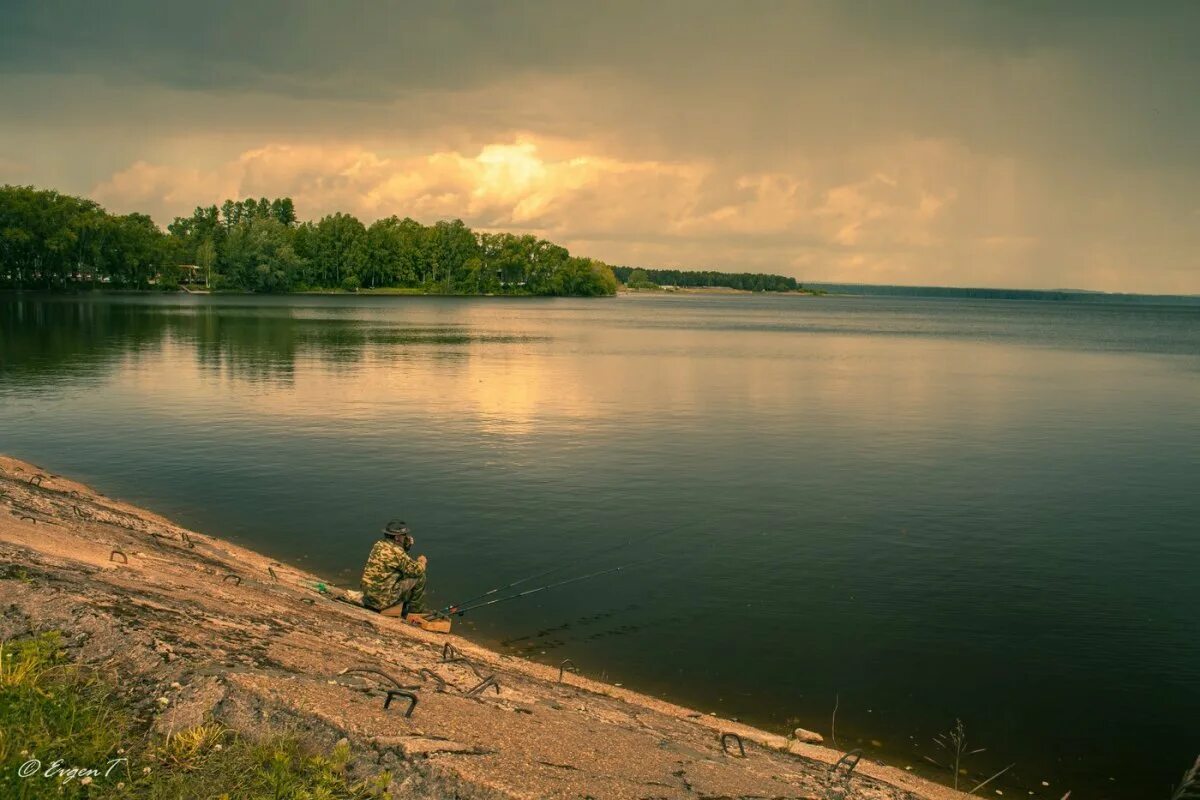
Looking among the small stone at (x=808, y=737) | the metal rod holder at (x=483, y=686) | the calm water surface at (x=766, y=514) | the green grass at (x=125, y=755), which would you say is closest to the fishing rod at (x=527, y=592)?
the calm water surface at (x=766, y=514)

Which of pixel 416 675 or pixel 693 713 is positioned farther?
pixel 693 713

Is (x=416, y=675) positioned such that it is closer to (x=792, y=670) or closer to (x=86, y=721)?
(x=86, y=721)

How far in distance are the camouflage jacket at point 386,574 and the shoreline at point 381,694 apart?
47cm

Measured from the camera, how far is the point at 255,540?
21906mm

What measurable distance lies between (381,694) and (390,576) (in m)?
6.46

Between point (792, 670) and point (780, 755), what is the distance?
3.96 meters

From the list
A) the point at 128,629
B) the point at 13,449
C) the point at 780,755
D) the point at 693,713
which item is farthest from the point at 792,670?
the point at 13,449

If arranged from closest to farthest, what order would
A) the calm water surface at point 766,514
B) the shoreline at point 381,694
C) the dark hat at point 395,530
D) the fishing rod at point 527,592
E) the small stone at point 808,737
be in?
the shoreline at point 381,694, the small stone at point 808,737, the calm water surface at point 766,514, the dark hat at point 395,530, the fishing rod at point 527,592

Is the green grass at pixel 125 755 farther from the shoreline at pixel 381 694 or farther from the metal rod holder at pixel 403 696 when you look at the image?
the metal rod holder at pixel 403 696

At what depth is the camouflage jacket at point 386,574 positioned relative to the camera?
16359mm

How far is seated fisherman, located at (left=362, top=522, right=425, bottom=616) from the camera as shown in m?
16.4

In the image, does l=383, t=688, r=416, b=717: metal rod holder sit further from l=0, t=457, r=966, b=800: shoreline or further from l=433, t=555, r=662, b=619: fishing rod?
l=433, t=555, r=662, b=619: fishing rod

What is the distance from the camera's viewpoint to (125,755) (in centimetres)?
810

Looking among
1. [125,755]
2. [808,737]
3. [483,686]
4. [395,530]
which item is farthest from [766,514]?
[125,755]
